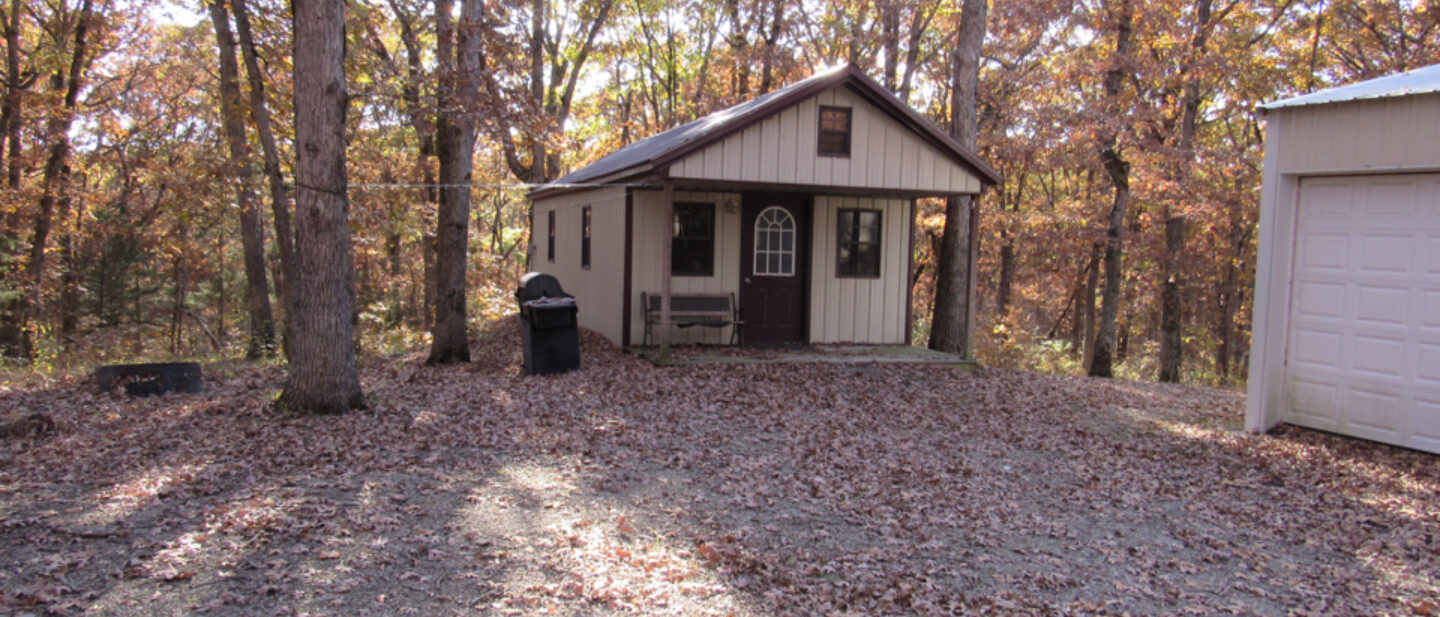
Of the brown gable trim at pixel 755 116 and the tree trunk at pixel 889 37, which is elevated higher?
the tree trunk at pixel 889 37

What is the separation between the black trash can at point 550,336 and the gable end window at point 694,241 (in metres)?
2.18

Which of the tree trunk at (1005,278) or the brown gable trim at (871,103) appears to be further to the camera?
the tree trunk at (1005,278)

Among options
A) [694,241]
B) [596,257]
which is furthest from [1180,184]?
[596,257]

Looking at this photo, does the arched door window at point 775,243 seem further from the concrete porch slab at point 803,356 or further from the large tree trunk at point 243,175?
the large tree trunk at point 243,175

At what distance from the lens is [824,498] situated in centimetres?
570

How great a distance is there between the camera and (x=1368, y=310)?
730cm

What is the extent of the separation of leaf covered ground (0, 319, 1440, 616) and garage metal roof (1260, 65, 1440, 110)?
3047 millimetres

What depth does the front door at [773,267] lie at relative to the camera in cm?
1254

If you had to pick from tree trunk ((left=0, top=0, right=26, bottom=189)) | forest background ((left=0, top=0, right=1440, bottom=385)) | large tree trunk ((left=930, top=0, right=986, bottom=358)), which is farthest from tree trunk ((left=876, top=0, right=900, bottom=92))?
tree trunk ((left=0, top=0, right=26, bottom=189))

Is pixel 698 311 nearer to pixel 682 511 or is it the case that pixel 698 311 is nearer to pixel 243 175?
pixel 682 511

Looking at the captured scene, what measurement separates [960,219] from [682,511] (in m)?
9.50

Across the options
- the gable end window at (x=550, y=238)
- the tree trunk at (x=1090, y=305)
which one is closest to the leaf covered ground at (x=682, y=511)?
the gable end window at (x=550, y=238)

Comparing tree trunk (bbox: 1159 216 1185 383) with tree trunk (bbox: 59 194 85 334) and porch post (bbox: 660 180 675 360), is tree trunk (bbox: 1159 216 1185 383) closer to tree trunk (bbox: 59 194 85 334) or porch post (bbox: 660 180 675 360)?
porch post (bbox: 660 180 675 360)

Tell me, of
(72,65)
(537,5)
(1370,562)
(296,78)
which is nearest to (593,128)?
(537,5)
